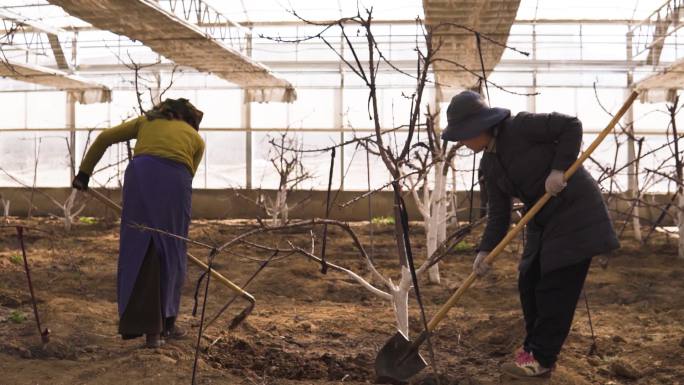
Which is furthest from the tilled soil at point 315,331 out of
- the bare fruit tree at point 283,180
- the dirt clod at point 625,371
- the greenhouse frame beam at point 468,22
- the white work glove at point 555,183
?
the greenhouse frame beam at point 468,22

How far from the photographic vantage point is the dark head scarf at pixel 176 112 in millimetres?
3758

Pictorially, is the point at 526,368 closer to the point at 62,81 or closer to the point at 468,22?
the point at 468,22

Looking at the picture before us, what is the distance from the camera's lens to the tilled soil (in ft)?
10.8

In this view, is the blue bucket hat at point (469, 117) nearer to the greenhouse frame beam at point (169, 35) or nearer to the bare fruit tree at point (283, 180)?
the bare fruit tree at point (283, 180)

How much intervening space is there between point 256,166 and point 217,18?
2.93 meters

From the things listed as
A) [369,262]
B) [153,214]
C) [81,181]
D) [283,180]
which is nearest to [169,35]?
[283,180]

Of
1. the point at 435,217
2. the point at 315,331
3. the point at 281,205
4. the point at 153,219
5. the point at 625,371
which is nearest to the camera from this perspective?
the point at 625,371

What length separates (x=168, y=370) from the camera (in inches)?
127

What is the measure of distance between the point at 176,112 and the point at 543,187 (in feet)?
6.10

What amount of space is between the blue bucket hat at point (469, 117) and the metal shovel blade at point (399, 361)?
0.87 metres

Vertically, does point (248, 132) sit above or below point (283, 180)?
above

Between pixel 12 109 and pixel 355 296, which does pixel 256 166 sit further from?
pixel 355 296

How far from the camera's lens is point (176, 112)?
3.80 meters

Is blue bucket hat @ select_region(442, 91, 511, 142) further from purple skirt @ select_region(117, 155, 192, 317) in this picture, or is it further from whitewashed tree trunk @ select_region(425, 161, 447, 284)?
whitewashed tree trunk @ select_region(425, 161, 447, 284)
